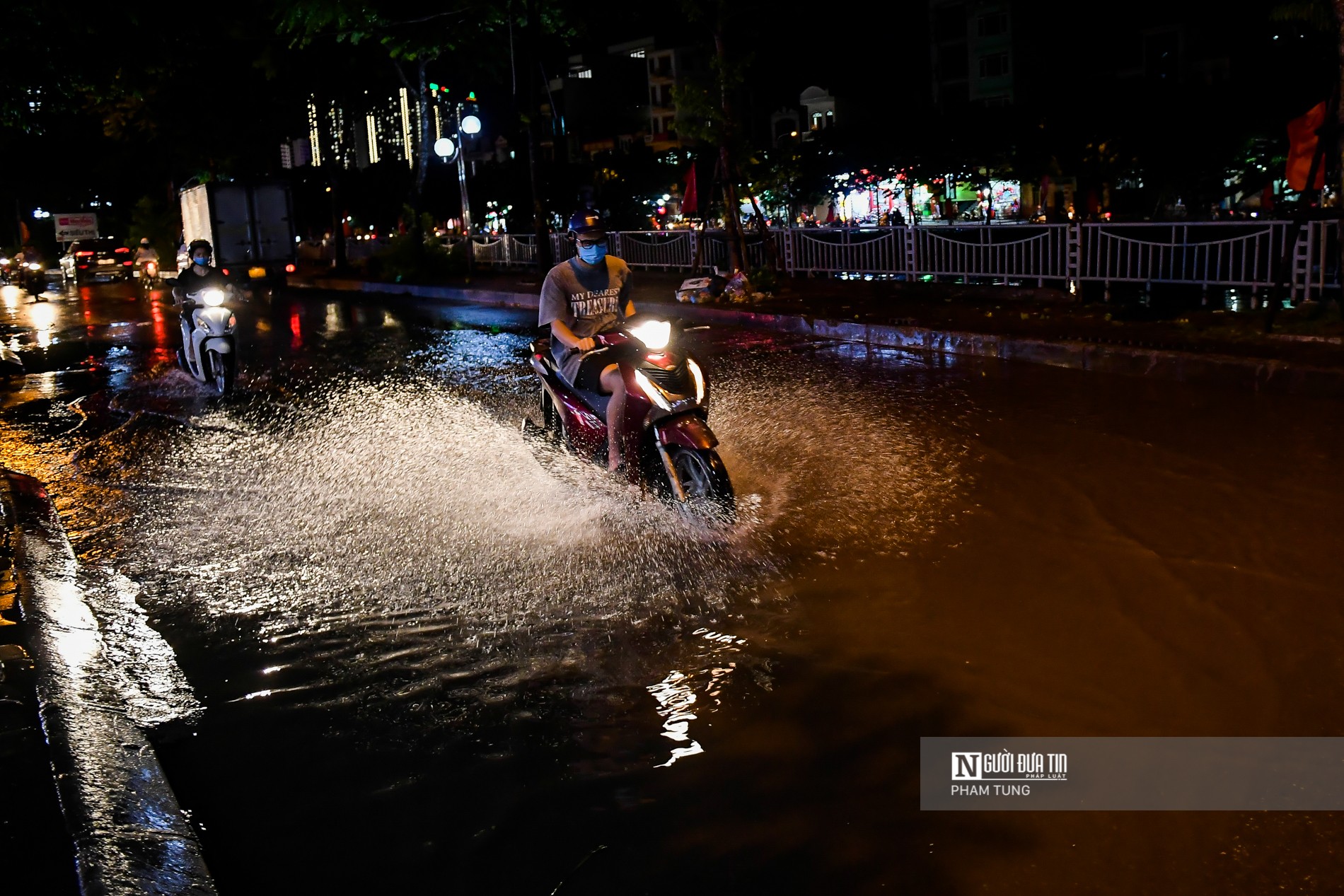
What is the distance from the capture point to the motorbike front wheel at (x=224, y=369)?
1189 centimetres

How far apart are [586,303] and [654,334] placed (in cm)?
71

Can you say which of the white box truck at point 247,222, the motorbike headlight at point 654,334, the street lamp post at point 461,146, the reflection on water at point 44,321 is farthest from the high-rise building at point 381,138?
the motorbike headlight at point 654,334

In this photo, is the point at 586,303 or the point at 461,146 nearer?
the point at 586,303

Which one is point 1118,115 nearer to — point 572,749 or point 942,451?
point 942,451

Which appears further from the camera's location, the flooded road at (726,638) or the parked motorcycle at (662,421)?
the parked motorcycle at (662,421)

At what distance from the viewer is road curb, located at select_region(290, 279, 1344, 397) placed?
965 cm

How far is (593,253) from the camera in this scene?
684cm

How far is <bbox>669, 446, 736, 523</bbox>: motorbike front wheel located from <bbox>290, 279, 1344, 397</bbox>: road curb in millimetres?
5884

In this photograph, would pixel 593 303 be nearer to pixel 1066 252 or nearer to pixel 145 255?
pixel 1066 252

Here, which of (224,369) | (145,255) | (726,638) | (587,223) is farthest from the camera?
(145,255)

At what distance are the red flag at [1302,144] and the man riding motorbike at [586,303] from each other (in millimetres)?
9385

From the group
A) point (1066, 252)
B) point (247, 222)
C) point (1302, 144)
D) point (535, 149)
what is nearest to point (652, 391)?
point (1302, 144)

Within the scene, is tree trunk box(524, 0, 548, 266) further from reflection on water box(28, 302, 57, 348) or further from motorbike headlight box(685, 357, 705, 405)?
motorbike headlight box(685, 357, 705, 405)

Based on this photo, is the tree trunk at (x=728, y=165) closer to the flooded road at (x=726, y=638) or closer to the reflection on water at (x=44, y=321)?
the flooded road at (x=726, y=638)
